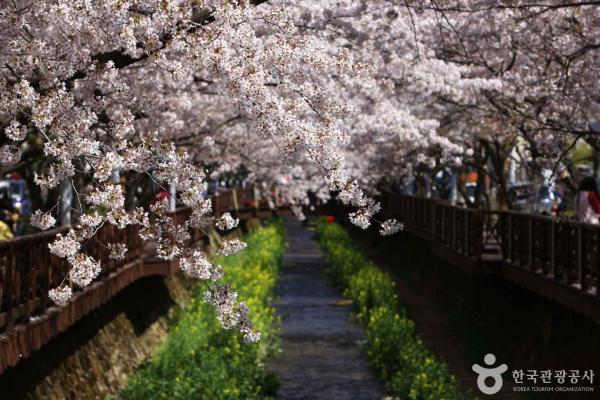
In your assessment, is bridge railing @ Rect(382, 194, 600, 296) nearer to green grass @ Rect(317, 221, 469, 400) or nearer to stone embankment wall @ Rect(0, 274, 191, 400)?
green grass @ Rect(317, 221, 469, 400)

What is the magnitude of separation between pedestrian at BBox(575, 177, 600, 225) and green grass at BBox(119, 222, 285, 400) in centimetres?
653

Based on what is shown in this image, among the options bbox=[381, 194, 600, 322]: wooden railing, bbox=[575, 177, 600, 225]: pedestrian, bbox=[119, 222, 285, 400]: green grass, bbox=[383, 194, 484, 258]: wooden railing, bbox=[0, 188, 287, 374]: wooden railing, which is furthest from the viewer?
bbox=[383, 194, 484, 258]: wooden railing

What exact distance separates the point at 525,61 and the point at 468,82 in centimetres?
225

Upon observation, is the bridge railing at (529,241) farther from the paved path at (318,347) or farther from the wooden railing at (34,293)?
the wooden railing at (34,293)

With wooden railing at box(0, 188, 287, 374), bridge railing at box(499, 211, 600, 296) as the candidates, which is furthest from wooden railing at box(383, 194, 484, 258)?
wooden railing at box(0, 188, 287, 374)

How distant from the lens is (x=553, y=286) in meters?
18.2

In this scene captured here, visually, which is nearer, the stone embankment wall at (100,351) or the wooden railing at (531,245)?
the stone embankment wall at (100,351)

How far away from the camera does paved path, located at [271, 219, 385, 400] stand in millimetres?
23547

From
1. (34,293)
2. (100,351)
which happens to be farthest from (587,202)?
(34,293)

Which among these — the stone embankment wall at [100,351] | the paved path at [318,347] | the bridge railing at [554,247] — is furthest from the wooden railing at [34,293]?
the bridge railing at [554,247]

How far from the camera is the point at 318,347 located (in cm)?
2912

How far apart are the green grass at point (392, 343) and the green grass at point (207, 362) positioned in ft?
8.78

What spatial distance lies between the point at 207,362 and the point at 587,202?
7.63m

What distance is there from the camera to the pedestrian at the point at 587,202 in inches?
736
